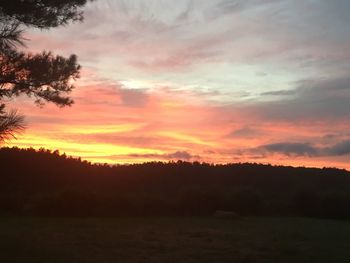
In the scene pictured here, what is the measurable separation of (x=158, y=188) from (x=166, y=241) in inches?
728

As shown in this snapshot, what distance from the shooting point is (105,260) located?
12.1m

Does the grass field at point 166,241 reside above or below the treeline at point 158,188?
below

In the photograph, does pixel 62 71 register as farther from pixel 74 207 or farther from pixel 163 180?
pixel 163 180

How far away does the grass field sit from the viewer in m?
12.6

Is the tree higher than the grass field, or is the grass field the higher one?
the tree

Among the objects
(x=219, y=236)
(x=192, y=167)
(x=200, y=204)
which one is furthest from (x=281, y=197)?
(x=219, y=236)

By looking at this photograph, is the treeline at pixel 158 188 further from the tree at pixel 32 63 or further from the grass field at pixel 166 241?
the tree at pixel 32 63

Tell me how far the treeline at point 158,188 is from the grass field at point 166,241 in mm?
2928

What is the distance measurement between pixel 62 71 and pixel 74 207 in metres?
11.1

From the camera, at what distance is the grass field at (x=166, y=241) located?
12617mm

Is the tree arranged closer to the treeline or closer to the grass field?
the grass field

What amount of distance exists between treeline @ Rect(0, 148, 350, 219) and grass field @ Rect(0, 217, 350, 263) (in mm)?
2928

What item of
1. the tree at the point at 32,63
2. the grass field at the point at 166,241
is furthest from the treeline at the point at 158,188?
the tree at the point at 32,63

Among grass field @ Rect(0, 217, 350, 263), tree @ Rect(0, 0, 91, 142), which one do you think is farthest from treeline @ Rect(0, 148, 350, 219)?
tree @ Rect(0, 0, 91, 142)
